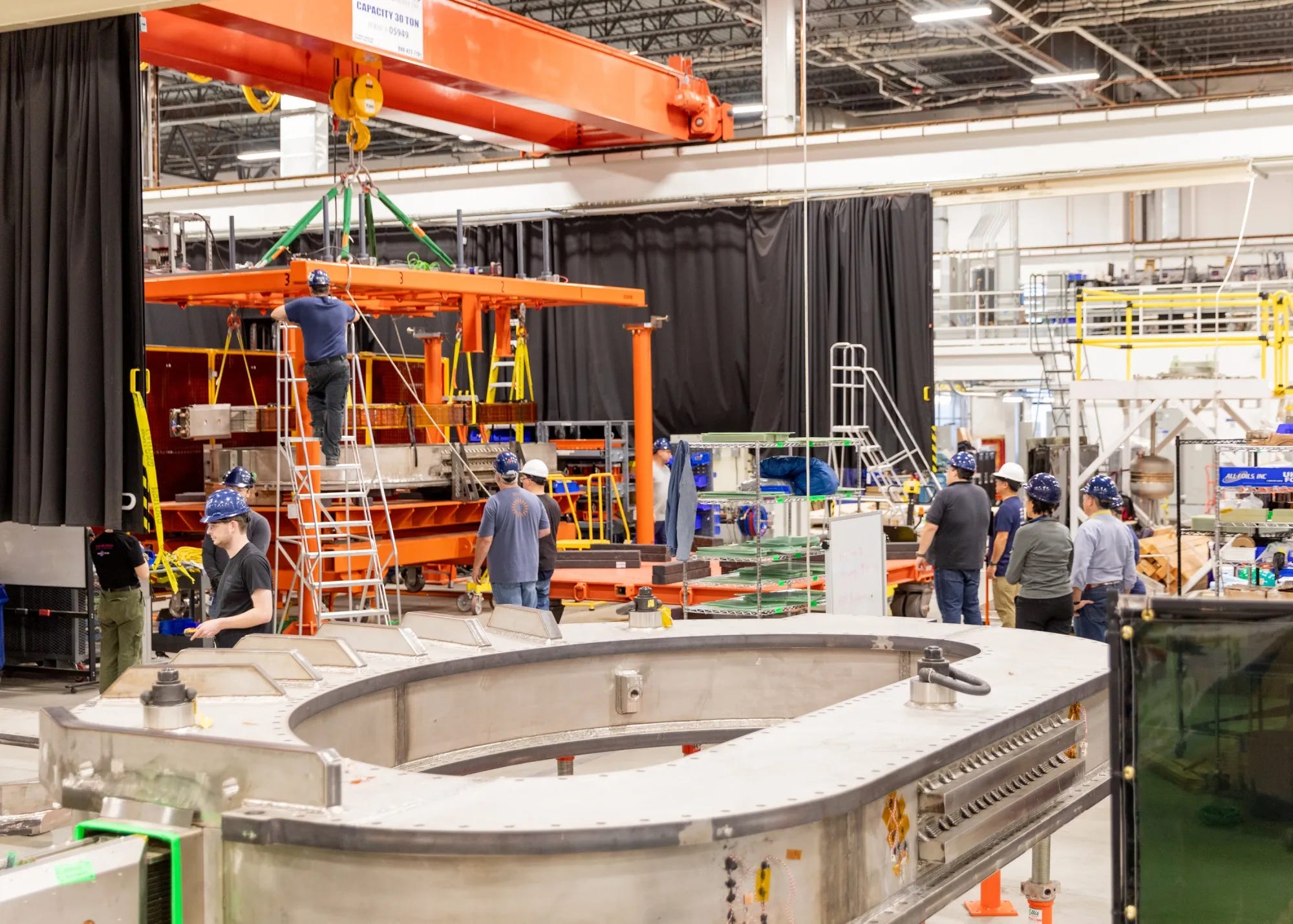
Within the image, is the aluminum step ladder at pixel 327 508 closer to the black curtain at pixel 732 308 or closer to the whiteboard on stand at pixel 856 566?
the whiteboard on stand at pixel 856 566

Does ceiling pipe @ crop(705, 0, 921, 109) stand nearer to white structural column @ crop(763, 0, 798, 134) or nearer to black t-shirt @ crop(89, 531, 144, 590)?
white structural column @ crop(763, 0, 798, 134)

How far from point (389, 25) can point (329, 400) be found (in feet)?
9.73

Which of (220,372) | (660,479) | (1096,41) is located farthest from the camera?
(1096,41)

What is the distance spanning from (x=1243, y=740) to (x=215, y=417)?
9.74m

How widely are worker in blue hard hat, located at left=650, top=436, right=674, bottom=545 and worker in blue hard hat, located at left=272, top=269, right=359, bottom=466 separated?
488cm

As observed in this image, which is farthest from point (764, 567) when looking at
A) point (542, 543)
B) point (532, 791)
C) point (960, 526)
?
point (532, 791)

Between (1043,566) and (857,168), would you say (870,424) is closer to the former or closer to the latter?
(857,168)

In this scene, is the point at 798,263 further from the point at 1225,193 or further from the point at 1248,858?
the point at 1225,193

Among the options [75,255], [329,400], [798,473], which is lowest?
[798,473]

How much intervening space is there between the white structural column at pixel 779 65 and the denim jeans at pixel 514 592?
7.79 metres

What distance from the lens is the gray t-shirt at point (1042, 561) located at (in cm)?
806

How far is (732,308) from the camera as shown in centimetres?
1636

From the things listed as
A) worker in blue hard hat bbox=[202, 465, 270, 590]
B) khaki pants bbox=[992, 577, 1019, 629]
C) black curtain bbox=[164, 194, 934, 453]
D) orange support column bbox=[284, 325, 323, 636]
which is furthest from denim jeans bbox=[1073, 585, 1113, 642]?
black curtain bbox=[164, 194, 934, 453]

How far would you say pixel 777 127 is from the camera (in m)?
15.1
